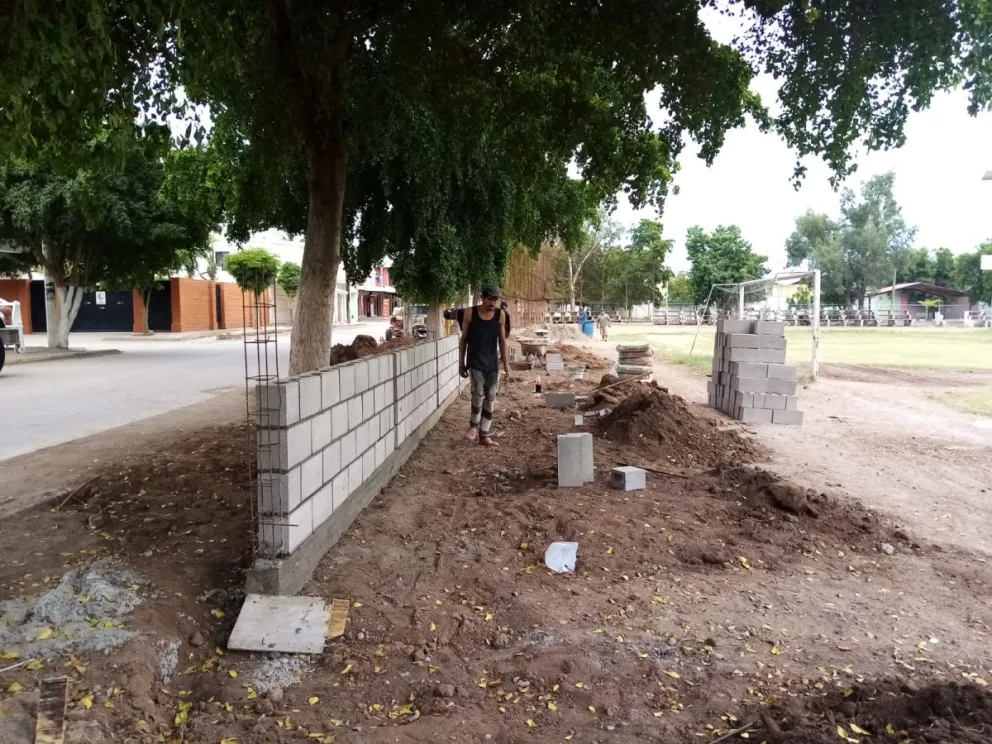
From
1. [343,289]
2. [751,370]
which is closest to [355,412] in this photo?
[751,370]

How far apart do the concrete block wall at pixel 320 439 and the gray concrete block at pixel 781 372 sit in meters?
6.01

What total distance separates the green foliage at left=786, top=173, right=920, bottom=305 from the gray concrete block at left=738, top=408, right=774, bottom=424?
63737mm

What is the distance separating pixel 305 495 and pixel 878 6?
5.55 meters

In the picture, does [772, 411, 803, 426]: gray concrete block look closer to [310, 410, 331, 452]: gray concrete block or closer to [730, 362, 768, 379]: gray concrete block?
[730, 362, 768, 379]: gray concrete block

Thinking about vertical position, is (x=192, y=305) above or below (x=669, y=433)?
above

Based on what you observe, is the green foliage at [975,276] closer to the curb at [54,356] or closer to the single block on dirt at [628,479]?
the curb at [54,356]

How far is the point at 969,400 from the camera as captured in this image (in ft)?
42.5

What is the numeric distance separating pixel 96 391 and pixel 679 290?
77.0 m

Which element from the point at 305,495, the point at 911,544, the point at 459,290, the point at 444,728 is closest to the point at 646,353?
the point at 459,290

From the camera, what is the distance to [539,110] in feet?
25.6

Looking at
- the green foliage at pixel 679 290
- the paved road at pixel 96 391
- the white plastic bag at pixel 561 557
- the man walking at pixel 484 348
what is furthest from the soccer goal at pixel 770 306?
the green foliage at pixel 679 290

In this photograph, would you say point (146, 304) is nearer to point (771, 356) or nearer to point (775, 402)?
point (771, 356)

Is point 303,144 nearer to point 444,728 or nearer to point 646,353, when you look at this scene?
point 444,728

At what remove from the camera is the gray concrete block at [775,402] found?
1038 cm
